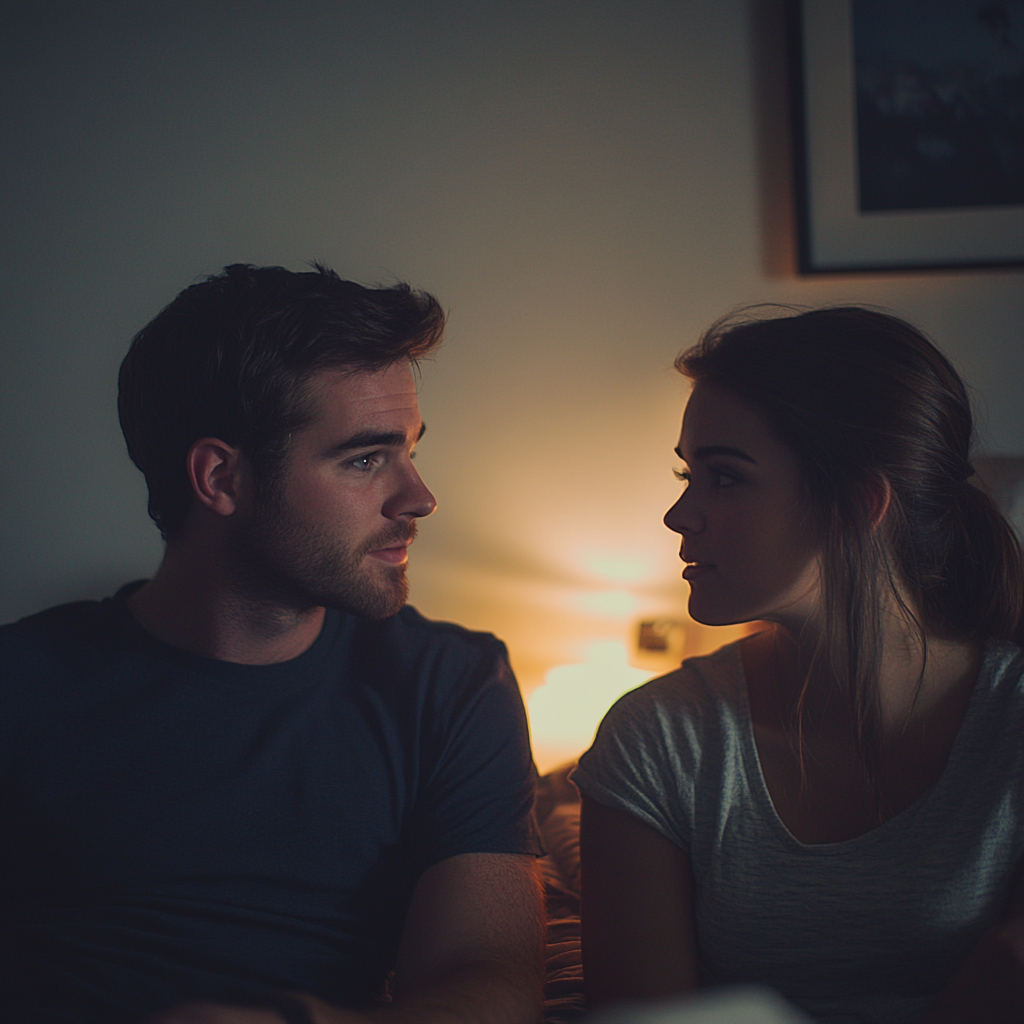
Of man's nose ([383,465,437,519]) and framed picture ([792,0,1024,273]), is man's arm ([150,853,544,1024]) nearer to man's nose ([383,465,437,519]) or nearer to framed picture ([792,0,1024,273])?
man's nose ([383,465,437,519])

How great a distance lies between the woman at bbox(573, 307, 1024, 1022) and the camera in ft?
2.60

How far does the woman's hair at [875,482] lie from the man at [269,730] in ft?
1.44

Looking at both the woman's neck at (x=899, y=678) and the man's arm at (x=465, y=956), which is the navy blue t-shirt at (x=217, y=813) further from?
the woman's neck at (x=899, y=678)

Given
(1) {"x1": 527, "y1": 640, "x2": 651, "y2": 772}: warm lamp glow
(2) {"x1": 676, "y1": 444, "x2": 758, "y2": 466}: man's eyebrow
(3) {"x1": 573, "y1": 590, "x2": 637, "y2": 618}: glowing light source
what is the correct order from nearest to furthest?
(2) {"x1": 676, "y1": 444, "x2": 758, "y2": 466}: man's eyebrow < (1) {"x1": 527, "y1": 640, "x2": 651, "y2": 772}: warm lamp glow < (3) {"x1": 573, "y1": 590, "x2": 637, "y2": 618}: glowing light source

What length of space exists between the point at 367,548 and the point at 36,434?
3.38 feet

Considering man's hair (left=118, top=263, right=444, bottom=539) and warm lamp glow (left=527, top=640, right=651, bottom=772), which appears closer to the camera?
man's hair (left=118, top=263, right=444, bottom=539)

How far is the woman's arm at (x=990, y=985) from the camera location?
66cm

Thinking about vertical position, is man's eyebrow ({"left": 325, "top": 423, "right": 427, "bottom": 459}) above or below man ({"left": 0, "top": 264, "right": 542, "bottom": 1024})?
above

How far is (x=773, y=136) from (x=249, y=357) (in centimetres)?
119

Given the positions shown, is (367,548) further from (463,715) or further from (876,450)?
(876,450)

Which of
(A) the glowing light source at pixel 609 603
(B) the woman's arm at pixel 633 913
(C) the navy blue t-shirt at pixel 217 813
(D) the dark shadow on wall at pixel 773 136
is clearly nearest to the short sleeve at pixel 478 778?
(C) the navy blue t-shirt at pixel 217 813

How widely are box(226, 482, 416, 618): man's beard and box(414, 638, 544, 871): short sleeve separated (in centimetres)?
17

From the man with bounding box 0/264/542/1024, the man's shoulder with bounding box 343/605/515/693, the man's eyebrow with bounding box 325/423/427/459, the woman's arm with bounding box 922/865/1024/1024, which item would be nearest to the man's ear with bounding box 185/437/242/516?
the man with bounding box 0/264/542/1024

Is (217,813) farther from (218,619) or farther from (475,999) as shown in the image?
(475,999)
